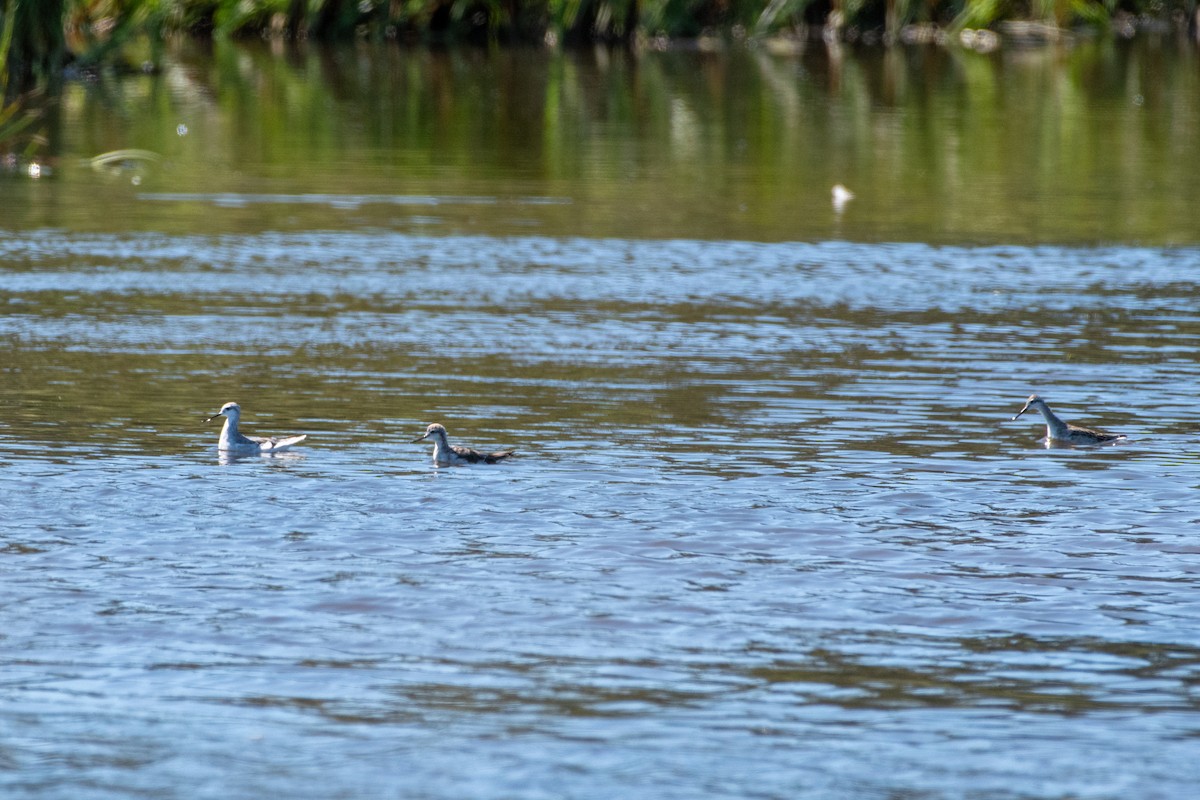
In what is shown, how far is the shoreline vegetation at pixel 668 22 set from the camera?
5203 cm

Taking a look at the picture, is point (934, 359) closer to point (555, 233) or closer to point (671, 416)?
point (671, 416)

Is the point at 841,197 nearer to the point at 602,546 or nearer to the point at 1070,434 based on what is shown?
the point at 1070,434

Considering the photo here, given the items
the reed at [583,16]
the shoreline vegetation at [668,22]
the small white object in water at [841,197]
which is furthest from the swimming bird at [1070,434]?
the reed at [583,16]

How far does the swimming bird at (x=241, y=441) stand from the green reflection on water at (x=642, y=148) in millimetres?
10029

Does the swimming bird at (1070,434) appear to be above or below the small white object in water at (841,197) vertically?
below

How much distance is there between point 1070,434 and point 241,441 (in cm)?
517

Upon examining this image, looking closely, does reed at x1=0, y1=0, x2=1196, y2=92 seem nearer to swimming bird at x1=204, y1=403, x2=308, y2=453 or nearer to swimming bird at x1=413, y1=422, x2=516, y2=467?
swimming bird at x1=204, y1=403, x2=308, y2=453

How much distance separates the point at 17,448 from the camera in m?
12.3

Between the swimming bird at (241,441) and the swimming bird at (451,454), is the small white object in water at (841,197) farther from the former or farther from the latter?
the swimming bird at (241,441)

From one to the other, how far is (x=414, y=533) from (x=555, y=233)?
11.8m

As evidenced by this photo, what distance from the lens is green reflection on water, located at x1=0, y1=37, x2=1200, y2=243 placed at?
23047mm

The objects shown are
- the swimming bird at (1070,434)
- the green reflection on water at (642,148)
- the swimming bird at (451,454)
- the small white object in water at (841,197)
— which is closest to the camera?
the swimming bird at (451,454)

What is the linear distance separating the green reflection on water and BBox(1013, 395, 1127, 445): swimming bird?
9103 mm

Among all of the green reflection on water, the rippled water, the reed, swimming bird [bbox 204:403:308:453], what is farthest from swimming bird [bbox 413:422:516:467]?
the reed
